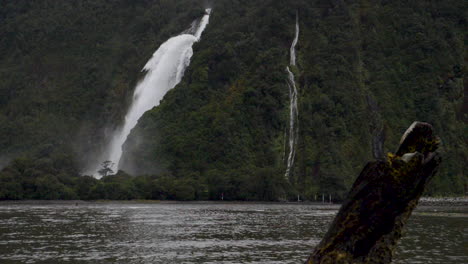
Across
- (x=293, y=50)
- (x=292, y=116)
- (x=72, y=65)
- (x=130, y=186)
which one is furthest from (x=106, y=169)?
(x=72, y=65)

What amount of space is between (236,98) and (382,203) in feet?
348

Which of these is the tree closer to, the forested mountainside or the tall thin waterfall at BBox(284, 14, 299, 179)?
the forested mountainside

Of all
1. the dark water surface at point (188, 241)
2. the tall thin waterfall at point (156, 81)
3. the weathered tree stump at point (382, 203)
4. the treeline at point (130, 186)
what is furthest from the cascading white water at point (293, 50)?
the weathered tree stump at point (382, 203)

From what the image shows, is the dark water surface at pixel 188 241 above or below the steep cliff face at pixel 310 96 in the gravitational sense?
below

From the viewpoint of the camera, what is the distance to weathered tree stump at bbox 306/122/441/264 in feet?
36.8

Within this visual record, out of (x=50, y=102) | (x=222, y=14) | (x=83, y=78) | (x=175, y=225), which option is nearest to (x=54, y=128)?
(x=50, y=102)

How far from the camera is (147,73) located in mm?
127062

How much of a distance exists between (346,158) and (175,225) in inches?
2623

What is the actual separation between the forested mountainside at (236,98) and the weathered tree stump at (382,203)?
266 feet

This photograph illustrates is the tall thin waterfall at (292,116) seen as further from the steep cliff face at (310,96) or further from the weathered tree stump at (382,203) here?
the weathered tree stump at (382,203)

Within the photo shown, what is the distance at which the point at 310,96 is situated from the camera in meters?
119

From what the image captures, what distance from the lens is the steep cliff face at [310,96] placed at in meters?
107

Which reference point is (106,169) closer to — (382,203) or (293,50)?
(293,50)

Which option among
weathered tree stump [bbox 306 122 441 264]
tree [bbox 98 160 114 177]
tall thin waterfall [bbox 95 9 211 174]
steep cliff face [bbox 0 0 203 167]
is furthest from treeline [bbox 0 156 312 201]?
weathered tree stump [bbox 306 122 441 264]
